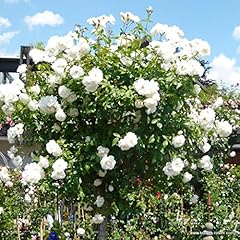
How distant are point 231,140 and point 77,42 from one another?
3.47 metres

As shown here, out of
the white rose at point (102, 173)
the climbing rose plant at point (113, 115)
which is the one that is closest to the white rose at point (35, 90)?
the climbing rose plant at point (113, 115)

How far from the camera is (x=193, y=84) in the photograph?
3941 mm

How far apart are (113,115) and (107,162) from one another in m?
0.29

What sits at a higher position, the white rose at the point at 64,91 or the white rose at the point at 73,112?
the white rose at the point at 64,91

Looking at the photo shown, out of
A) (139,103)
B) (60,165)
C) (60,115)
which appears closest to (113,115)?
(139,103)

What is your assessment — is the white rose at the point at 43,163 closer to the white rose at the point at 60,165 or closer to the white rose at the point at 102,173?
the white rose at the point at 60,165

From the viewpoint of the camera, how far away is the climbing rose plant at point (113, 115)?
3.80 m

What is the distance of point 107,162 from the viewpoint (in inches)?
148

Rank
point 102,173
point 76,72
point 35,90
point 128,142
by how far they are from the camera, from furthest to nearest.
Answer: point 35,90
point 102,173
point 76,72
point 128,142

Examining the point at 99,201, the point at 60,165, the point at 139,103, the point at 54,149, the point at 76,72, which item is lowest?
the point at 99,201

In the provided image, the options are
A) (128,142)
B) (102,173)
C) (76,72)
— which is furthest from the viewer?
(102,173)

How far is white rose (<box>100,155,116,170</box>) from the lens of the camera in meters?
3.75

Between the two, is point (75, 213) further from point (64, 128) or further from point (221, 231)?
point (64, 128)

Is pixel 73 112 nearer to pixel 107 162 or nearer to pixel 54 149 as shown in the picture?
pixel 54 149
